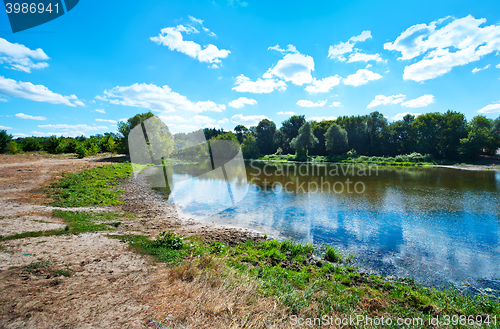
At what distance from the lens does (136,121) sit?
63062 mm

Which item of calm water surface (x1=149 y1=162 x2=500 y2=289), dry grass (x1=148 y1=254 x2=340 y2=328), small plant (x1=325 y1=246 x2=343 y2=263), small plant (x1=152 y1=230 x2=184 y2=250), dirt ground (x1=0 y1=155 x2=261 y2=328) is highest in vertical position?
dirt ground (x1=0 y1=155 x2=261 y2=328)

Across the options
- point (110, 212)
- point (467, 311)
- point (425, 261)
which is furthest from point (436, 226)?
point (110, 212)

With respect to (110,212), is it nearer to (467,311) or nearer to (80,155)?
(467,311)

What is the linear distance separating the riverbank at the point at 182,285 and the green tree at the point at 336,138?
6900 cm

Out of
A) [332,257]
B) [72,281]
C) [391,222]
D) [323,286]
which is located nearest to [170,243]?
[72,281]

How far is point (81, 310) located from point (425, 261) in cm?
1082

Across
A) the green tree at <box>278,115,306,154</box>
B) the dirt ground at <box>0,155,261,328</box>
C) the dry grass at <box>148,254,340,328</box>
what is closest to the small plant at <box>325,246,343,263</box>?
the dirt ground at <box>0,155,261,328</box>

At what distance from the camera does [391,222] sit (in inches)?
482

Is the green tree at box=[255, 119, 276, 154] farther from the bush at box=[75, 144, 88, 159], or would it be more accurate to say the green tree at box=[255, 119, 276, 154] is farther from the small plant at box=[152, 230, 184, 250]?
the small plant at box=[152, 230, 184, 250]

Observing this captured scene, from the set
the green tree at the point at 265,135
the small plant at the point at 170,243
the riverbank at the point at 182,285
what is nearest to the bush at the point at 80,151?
the riverbank at the point at 182,285

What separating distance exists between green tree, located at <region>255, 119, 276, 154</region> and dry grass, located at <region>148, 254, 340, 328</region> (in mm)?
92828

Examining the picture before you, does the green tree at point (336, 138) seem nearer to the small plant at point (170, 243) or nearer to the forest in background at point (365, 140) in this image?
the forest in background at point (365, 140)

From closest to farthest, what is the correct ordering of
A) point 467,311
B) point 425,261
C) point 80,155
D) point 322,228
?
point 467,311 < point 425,261 < point 322,228 < point 80,155

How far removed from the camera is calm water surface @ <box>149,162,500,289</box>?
7668 millimetres
